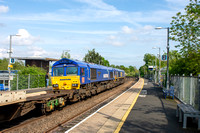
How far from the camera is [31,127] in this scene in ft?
28.4

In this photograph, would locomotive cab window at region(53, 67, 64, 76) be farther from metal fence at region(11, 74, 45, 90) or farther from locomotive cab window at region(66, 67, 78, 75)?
metal fence at region(11, 74, 45, 90)

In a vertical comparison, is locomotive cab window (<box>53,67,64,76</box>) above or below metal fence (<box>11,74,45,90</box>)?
above

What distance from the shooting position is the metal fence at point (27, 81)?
2498cm

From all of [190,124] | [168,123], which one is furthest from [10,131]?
[190,124]

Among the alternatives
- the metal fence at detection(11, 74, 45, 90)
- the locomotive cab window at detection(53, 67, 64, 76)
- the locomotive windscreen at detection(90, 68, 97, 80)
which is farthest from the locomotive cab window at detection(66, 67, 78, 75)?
the metal fence at detection(11, 74, 45, 90)

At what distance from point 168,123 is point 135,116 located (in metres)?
1.68

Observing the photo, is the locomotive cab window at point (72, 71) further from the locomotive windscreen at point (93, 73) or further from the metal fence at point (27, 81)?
the metal fence at point (27, 81)

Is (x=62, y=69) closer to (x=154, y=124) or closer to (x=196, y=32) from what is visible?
(x=154, y=124)

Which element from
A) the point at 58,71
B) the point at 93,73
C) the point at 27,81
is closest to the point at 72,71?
the point at 58,71

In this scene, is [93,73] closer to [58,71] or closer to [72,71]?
[72,71]

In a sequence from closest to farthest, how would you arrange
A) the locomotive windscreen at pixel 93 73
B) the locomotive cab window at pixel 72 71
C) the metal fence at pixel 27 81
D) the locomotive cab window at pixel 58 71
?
1. the locomotive cab window at pixel 72 71
2. the locomotive cab window at pixel 58 71
3. the locomotive windscreen at pixel 93 73
4. the metal fence at pixel 27 81

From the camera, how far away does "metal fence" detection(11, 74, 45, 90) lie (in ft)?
82.0

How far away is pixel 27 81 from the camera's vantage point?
2673cm

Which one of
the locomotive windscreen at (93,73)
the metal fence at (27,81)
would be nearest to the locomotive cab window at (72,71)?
the locomotive windscreen at (93,73)
